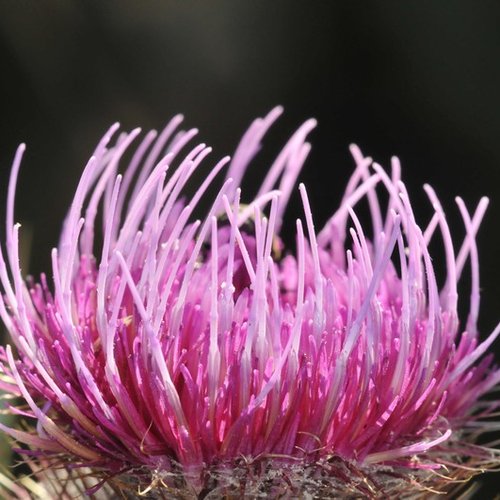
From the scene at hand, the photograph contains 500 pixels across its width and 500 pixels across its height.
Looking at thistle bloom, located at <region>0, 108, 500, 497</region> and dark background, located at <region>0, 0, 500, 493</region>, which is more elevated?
dark background, located at <region>0, 0, 500, 493</region>

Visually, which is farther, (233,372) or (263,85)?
(263,85)

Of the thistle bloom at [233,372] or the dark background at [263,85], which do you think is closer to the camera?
the thistle bloom at [233,372]

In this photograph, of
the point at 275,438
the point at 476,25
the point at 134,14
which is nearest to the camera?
the point at 275,438

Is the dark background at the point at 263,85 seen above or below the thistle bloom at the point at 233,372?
above

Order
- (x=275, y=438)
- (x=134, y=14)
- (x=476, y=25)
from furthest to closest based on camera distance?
(x=134, y=14)
(x=476, y=25)
(x=275, y=438)

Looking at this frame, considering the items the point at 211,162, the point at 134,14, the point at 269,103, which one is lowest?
the point at 211,162

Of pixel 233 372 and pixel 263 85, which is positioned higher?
pixel 263 85

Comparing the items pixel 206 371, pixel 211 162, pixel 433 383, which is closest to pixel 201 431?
pixel 206 371

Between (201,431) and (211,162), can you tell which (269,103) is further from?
(201,431)
